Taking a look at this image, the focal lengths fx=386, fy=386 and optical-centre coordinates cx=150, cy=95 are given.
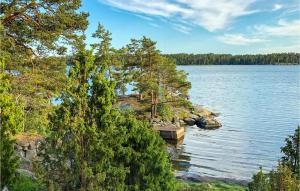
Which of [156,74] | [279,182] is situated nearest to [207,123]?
[156,74]

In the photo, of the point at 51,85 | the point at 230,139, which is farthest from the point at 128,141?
the point at 230,139

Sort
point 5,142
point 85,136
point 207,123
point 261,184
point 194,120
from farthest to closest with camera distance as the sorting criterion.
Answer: point 194,120 → point 207,123 → point 261,184 → point 5,142 → point 85,136

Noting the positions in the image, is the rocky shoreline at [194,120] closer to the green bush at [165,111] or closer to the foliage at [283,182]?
the green bush at [165,111]

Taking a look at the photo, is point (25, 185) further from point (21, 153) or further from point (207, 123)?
point (207, 123)

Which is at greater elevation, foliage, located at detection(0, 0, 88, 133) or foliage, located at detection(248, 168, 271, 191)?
foliage, located at detection(0, 0, 88, 133)

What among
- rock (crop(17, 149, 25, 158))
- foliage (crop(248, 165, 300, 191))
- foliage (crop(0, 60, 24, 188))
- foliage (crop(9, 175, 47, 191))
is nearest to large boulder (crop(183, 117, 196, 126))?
rock (crop(17, 149, 25, 158))

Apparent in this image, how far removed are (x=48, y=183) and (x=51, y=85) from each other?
13611 mm

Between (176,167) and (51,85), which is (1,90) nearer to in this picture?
(51,85)

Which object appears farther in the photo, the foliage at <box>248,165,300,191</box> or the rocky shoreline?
the rocky shoreline

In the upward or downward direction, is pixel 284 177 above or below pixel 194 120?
above

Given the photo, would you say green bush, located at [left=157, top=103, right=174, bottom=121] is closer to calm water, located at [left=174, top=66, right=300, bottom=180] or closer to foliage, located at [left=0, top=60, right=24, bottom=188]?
calm water, located at [left=174, top=66, right=300, bottom=180]

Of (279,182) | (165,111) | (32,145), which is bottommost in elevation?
(165,111)

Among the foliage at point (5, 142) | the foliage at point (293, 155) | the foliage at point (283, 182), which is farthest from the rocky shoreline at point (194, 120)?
the foliage at point (5, 142)

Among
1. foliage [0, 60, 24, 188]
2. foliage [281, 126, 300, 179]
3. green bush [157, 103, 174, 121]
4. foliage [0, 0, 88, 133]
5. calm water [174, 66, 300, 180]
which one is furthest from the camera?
green bush [157, 103, 174, 121]
